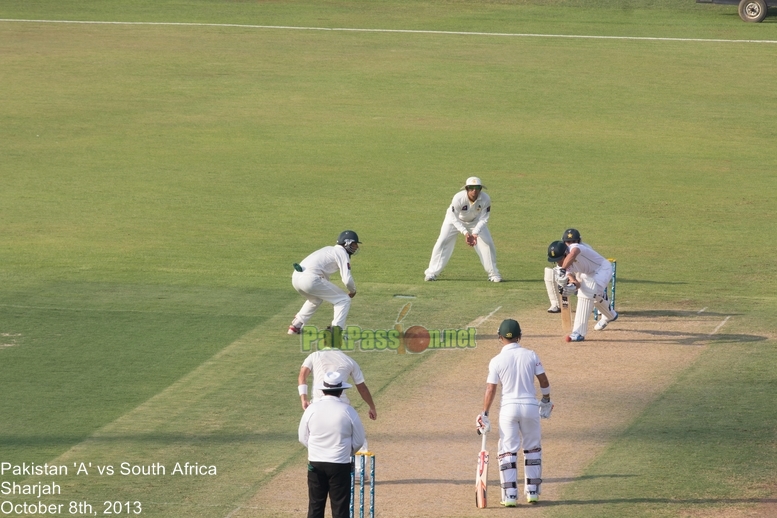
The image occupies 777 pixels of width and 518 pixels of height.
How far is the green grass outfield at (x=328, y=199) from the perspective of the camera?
1530 centimetres

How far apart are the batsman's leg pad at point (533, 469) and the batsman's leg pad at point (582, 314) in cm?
611

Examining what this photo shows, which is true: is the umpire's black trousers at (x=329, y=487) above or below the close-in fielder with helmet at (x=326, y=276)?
below

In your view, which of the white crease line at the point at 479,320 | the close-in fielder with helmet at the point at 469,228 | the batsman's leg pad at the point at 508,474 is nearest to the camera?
the batsman's leg pad at the point at 508,474

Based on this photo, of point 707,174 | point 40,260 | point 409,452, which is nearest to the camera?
point 409,452

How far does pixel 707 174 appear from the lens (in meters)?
33.4

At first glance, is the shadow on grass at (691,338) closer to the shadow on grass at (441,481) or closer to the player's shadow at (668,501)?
the shadow on grass at (441,481)

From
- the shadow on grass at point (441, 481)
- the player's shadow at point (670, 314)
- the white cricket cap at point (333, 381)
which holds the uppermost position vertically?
the player's shadow at point (670, 314)

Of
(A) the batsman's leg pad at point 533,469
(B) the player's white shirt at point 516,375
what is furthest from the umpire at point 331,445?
(A) the batsman's leg pad at point 533,469

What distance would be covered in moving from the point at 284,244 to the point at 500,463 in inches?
542

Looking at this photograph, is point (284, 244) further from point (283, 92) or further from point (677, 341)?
point (283, 92)

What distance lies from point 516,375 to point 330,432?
2.42 m

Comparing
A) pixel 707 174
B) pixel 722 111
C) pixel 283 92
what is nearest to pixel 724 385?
pixel 707 174

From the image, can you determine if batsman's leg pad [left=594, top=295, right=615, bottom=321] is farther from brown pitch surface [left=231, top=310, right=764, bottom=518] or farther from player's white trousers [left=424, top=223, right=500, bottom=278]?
player's white trousers [left=424, top=223, right=500, bottom=278]

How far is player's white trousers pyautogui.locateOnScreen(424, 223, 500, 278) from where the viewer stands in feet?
75.6
